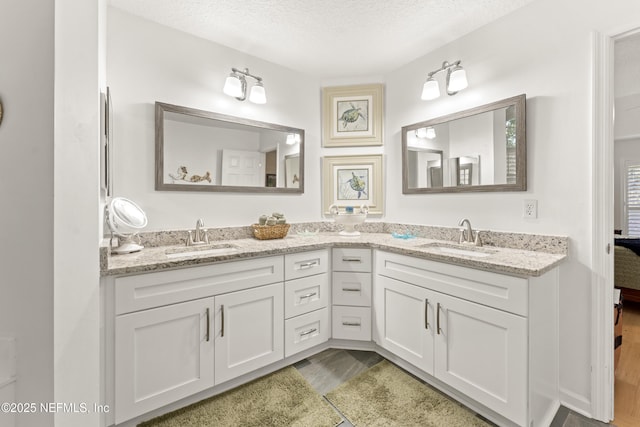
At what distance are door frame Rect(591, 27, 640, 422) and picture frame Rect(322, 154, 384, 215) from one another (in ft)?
4.77

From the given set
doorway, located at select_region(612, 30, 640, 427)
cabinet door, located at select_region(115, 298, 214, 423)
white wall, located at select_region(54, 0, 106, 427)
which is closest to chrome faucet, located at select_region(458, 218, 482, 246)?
doorway, located at select_region(612, 30, 640, 427)

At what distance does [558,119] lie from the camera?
1571 mm

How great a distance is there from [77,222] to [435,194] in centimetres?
219

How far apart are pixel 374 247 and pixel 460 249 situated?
588 mm

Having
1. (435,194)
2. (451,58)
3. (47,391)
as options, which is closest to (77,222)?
(47,391)

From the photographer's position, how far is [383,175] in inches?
102

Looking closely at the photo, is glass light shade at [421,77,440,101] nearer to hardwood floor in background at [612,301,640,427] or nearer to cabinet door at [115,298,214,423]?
cabinet door at [115,298,214,423]

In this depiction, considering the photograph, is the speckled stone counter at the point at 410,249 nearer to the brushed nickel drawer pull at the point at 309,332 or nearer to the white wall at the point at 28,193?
the white wall at the point at 28,193

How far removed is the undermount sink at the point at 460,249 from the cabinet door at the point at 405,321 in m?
0.34

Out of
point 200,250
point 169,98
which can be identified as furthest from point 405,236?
point 169,98

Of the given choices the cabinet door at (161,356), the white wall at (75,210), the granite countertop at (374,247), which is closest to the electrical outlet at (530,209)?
the granite countertop at (374,247)

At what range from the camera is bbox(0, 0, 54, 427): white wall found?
0.74 meters

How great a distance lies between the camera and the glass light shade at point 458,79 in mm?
1898

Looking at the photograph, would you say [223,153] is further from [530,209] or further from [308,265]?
[530,209]
